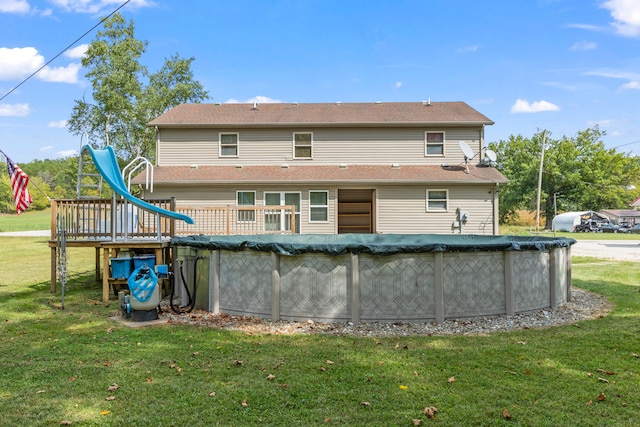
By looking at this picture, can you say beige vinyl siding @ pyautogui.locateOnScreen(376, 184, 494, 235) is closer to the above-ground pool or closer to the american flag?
the above-ground pool

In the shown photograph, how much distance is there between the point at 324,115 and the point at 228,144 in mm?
4578

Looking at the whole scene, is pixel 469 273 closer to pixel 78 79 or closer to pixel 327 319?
pixel 327 319

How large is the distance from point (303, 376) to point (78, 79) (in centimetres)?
3226

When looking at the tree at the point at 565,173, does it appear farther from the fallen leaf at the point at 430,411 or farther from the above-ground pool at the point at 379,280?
the fallen leaf at the point at 430,411

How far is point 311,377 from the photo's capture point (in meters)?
4.11

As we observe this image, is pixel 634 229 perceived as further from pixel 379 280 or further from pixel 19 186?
pixel 19 186

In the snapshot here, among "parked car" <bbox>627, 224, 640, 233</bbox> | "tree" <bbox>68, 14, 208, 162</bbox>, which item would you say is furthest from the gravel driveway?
"tree" <bbox>68, 14, 208, 162</bbox>

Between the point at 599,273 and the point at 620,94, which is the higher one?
the point at 620,94

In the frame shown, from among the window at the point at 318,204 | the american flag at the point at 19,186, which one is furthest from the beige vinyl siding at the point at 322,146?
the american flag at the point at 19,186

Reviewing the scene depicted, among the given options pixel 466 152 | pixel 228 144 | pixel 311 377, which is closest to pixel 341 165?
pixel 228 144

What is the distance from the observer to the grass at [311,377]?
333 cm

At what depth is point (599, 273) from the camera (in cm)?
1180

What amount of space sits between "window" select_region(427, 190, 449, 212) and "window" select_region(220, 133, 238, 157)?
872 cm

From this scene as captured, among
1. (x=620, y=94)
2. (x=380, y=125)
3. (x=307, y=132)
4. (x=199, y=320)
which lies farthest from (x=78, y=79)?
(x=620, y=94)
